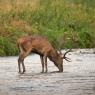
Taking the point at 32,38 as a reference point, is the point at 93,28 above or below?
below

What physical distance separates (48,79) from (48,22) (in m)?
18.2

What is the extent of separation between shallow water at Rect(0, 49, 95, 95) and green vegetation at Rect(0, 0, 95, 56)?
484cm

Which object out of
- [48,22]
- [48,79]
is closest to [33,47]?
[48,79]

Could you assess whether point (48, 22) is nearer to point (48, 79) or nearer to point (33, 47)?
point (33, 47)

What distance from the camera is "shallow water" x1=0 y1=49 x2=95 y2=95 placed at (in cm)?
1527

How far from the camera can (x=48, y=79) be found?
18359 mm

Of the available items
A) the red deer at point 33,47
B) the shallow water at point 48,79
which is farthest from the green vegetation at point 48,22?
the red deer at point 33,47

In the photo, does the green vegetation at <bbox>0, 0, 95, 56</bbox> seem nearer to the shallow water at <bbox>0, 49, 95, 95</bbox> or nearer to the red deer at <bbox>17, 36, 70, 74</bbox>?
the shallow water at <bbox>0, 49, 95, 95</bbox>

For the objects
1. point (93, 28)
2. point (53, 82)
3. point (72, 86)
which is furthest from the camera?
point (93, 28)

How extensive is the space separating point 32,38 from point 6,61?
479cm

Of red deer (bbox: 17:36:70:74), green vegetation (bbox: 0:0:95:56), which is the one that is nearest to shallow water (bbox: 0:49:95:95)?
red deer (bbox: 17:36:70:74)

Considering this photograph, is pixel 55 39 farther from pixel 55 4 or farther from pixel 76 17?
pixel 55 4

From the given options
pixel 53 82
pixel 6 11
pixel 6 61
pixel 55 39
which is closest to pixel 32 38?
pixel 53 82

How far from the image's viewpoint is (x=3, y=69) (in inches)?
854
